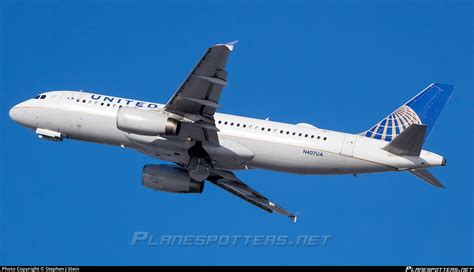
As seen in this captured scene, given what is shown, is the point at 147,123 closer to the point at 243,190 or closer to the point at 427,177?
the point at 243,190

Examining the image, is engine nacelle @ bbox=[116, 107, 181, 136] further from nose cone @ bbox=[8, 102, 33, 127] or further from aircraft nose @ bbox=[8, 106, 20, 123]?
aircraft nose @ bbox=[8, 106, 20, 123]

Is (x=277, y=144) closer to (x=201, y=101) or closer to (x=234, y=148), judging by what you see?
(x=234, y=148)

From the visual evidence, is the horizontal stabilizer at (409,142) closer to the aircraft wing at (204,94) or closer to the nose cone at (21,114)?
the aircraft wing at (204,94)

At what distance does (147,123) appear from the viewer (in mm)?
45031

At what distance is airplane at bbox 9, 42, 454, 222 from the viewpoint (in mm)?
44969

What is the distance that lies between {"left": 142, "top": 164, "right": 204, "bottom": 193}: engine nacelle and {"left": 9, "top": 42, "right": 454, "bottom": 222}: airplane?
2.6 inches

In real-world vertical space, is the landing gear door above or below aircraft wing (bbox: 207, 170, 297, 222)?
above

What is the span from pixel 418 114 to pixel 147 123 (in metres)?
17.4

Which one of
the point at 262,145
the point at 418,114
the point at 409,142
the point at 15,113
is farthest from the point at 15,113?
the point at 418,114

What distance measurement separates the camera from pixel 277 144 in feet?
156

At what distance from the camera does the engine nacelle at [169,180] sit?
51156 mm

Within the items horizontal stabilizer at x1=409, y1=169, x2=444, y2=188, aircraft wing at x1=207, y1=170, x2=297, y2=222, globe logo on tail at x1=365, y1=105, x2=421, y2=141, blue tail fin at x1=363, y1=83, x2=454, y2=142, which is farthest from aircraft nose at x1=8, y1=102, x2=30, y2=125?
horizontal stabilizer at x1=409, y1=169, x2=444, y2=188

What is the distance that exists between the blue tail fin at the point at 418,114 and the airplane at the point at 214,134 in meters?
0.06

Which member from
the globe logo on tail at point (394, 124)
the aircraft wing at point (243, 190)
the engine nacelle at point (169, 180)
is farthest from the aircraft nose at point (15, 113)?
the globe logo on tail at point (394, 124)
